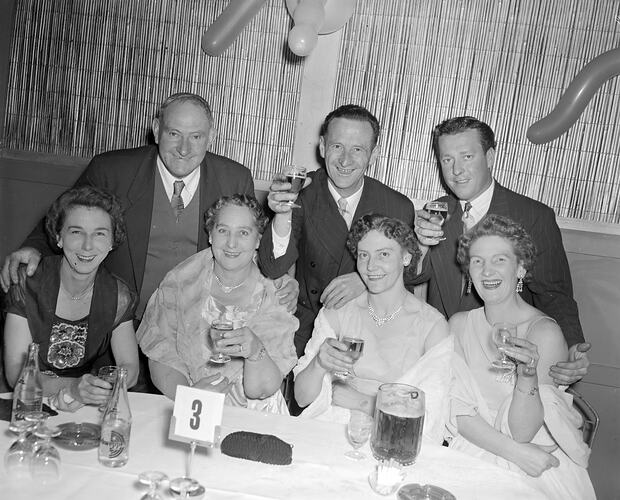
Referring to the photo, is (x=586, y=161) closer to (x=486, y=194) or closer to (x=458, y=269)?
(x=486, y=194)

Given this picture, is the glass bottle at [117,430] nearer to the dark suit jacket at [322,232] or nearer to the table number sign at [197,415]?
the table number sign at [197,415]

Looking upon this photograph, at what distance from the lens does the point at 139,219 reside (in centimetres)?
322

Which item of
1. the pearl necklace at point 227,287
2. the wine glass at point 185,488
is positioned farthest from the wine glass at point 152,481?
the pearl necklace at point 227,287

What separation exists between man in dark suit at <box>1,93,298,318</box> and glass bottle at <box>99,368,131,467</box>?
1.52 m

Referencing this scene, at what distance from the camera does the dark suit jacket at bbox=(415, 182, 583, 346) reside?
124 inches

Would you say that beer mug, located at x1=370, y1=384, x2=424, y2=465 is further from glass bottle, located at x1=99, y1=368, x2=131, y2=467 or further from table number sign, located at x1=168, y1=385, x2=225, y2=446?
glass bottle, located at x1=99, y1=368, x2=131, y2=467

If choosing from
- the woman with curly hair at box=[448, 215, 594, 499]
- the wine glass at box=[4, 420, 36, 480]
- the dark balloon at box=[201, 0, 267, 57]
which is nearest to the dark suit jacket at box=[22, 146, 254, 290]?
the dark balloon at box=[201, 0, 267, 57]

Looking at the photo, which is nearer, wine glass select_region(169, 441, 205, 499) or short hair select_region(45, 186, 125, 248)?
wine glass select_region(169, 441, 205, 499)

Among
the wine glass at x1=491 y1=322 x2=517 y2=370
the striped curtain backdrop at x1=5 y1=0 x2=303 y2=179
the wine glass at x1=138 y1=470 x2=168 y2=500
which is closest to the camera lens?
the wine glass at x1=138 y1=470 x2=168 y2=500

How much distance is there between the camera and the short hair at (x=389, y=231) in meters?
2.65

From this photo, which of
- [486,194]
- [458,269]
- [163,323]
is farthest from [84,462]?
[486,194]

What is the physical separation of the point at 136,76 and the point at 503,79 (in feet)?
7.46

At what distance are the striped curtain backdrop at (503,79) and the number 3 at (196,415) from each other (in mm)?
2693

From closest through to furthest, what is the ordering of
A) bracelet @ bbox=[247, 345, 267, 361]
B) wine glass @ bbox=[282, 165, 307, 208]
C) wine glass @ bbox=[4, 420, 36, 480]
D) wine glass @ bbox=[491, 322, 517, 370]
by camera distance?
wine glass @ bbox=[4, 420, 36, 480]
wine glass @ bbox=[491, 322, 517, 370]
bracelet @ bbox=[247, 345, 267, 361]
wine glass @ bbox=[282, 165, 307, 208]
